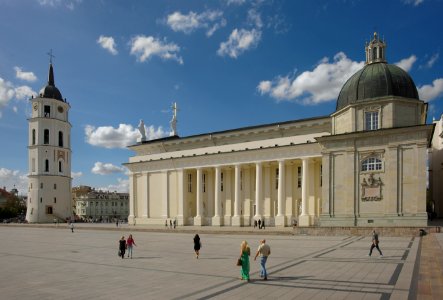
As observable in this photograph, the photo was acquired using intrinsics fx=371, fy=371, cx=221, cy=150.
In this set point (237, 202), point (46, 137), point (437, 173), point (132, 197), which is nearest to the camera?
point (237, 202)

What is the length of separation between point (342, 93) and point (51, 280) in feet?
109

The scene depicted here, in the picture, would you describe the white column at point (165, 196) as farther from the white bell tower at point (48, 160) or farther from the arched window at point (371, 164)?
the arched window at point (371, 164)

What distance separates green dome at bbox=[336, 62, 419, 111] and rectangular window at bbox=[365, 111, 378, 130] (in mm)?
1347

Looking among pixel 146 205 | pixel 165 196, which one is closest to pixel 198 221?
pixel 165 196

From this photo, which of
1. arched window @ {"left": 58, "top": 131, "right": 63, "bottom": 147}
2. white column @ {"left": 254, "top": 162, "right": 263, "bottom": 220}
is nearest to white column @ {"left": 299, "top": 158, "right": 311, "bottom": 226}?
white column @ {"left": 254, "top": 162, "right": 263, "bottom": 220}

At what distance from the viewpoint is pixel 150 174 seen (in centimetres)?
5862

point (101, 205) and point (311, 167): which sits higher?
point (311, 167)

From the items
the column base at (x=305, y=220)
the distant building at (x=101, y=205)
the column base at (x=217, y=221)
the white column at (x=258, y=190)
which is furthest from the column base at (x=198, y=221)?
the distant building at (x=101, y=205)

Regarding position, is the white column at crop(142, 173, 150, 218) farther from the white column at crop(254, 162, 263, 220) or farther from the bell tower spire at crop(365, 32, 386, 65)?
the bell tower spire at crop(365, 32, 386, 65)

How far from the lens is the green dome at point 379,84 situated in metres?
35.4

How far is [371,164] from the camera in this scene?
3516 cm

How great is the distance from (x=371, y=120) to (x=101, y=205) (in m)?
125

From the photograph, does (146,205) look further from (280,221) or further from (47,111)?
(47,111)

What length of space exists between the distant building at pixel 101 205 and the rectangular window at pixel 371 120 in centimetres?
11735
